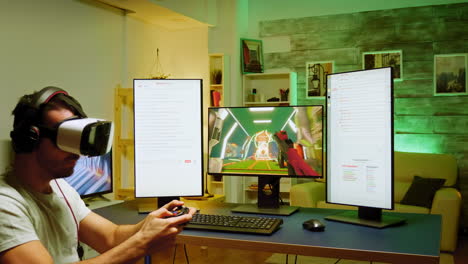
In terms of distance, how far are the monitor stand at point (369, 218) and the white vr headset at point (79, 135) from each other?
1.10 metres

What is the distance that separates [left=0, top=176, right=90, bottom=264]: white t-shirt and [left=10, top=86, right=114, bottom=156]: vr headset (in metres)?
0.13

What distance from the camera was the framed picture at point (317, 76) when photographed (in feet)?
18.4

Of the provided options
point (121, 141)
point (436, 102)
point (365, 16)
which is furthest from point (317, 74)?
point (121, 141)

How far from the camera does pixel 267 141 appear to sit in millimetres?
2234

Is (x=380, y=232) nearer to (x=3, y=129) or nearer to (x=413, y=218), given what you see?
(x=413, y=218)

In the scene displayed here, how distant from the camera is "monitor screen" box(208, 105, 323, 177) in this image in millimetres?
2184

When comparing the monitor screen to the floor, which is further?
the floor

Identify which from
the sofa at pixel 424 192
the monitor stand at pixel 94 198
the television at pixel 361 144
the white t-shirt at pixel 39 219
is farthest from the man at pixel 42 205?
the sofa at pixel 424 192

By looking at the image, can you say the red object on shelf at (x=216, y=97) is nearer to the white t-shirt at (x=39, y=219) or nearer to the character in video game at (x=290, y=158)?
the character in video game at (x=290, y=158)

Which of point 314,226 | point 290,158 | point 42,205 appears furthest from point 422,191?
point 42,205

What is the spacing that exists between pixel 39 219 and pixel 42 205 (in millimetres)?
48

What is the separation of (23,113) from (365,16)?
4.89 metres

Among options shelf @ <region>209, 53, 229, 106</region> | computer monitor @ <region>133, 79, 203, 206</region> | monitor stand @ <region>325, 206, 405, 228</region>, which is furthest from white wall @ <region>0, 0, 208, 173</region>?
monitor stand @ <region>325, 206, 405, 228</region>

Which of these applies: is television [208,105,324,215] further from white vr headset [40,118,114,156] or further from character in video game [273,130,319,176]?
white vr headset [40,118,114,156]
